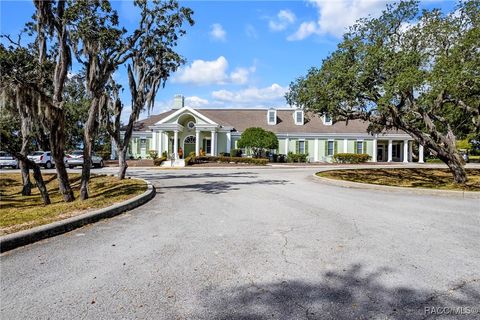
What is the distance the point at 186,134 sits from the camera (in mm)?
37812

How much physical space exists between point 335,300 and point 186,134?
35.6 meters

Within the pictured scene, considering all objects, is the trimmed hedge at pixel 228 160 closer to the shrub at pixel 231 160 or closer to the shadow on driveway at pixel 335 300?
the shrub at pixel 231 160

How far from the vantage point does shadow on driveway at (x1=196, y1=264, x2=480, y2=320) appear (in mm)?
2977

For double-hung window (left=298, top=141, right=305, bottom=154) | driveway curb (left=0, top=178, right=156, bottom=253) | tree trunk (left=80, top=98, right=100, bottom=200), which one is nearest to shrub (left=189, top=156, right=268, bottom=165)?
double-hung window (left=298, top=141, right=305, bottom=154)

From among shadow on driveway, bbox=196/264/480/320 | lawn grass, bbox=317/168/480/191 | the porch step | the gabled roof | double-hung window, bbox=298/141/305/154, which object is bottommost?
shadow on driveway, bbox=196/264/480/320

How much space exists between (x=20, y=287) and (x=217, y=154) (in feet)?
109

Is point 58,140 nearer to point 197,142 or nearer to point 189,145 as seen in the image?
point 197,142

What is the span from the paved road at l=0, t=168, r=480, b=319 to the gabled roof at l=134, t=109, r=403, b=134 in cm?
3154

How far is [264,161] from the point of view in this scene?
103 ft

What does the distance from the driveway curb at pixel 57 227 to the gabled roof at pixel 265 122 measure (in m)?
30.2

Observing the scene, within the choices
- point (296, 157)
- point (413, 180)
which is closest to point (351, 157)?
point (296, 157)

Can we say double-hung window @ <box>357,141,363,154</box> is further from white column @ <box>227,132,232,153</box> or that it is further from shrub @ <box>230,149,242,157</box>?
white column @ <box>227,132,232,153</box>

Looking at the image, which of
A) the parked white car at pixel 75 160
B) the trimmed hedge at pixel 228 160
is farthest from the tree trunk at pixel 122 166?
the parked white car at pixel 75 160

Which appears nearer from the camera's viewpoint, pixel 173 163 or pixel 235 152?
pixel 173 163
